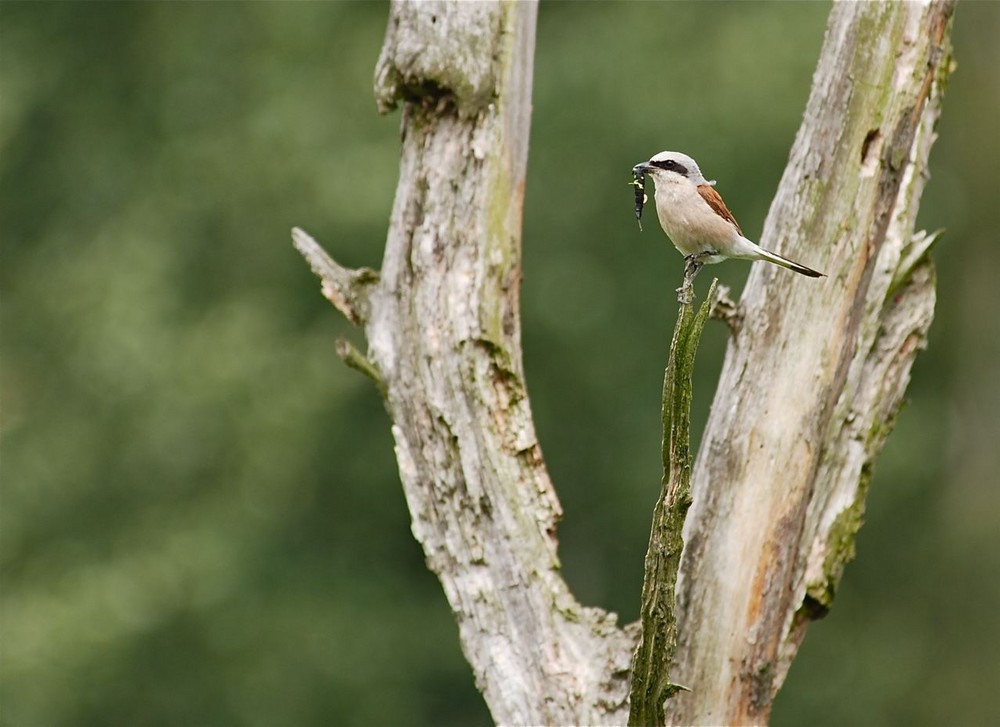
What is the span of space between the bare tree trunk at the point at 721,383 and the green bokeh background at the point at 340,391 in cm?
762

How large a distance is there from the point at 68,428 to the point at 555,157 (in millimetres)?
5822

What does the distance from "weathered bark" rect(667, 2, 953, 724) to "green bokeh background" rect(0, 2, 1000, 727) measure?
760 cm

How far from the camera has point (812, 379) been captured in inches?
238

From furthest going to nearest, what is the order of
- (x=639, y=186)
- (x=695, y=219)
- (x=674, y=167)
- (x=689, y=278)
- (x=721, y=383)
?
(x=721, y=383), (x=639, y=186), (x=674, y=167), (x=695, y=219), (x=689, y=278)

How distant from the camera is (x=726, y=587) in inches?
233

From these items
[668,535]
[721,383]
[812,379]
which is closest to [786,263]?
[812,379]

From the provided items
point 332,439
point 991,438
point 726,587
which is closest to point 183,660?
point 332,439

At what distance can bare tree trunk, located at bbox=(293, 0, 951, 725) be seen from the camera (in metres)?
5.97

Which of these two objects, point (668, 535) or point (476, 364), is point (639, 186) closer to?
point (476, 364)

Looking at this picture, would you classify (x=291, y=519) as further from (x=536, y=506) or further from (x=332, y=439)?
(x=536, y=506)

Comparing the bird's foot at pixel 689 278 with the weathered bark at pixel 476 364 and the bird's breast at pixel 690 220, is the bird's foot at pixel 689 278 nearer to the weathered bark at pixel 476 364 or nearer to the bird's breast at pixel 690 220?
the bird's breast at pixel 690 220

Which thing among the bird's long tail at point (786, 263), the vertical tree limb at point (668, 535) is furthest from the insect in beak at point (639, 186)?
the vertical tree limb at point (668, 535)

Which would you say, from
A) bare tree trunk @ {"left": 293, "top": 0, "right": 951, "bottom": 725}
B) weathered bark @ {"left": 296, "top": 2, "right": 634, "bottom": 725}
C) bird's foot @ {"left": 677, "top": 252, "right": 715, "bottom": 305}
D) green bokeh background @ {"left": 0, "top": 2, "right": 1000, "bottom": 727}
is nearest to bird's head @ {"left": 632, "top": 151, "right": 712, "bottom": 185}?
bird's foot @ {"left": 677, "top": 252, "right": 715, "bottom": 305}

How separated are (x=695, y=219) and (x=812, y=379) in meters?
0.85
